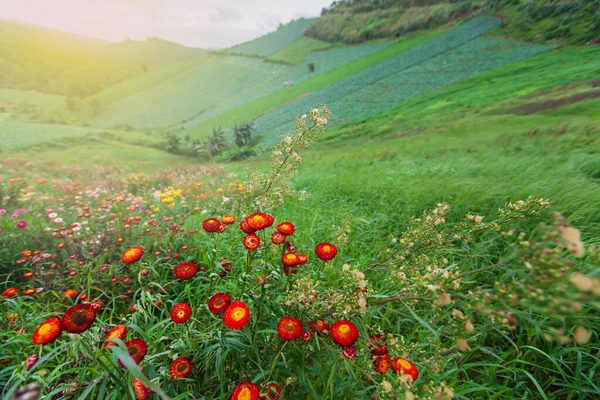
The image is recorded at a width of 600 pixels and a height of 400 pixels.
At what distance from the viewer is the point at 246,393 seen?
0.95 metres

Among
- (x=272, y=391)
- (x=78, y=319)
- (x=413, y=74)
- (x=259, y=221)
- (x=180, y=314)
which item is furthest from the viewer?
(x=413, y=74)

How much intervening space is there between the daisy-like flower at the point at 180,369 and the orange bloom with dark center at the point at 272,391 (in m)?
0.36

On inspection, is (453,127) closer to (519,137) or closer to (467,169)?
(519,137)

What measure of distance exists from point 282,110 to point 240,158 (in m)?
7.63

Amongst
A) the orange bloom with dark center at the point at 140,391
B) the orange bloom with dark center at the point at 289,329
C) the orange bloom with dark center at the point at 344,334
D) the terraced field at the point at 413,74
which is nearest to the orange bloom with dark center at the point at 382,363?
the orange bloom with dark center at the point at 344,334

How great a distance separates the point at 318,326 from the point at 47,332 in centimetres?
108

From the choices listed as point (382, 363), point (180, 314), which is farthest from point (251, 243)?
point (382, 363)

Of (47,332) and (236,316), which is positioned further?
(236,316)

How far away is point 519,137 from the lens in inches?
184

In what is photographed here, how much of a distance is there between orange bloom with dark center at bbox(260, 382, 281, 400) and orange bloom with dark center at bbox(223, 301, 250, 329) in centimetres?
29

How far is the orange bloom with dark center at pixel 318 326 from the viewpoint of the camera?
1059mm

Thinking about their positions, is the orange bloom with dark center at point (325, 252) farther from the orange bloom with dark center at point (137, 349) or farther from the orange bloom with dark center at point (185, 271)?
the orange bloom with dark center at point (137, 349)

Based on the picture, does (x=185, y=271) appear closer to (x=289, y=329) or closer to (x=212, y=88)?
(x=289, y=329)

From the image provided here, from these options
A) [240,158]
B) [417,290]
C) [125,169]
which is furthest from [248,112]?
[417,290]
